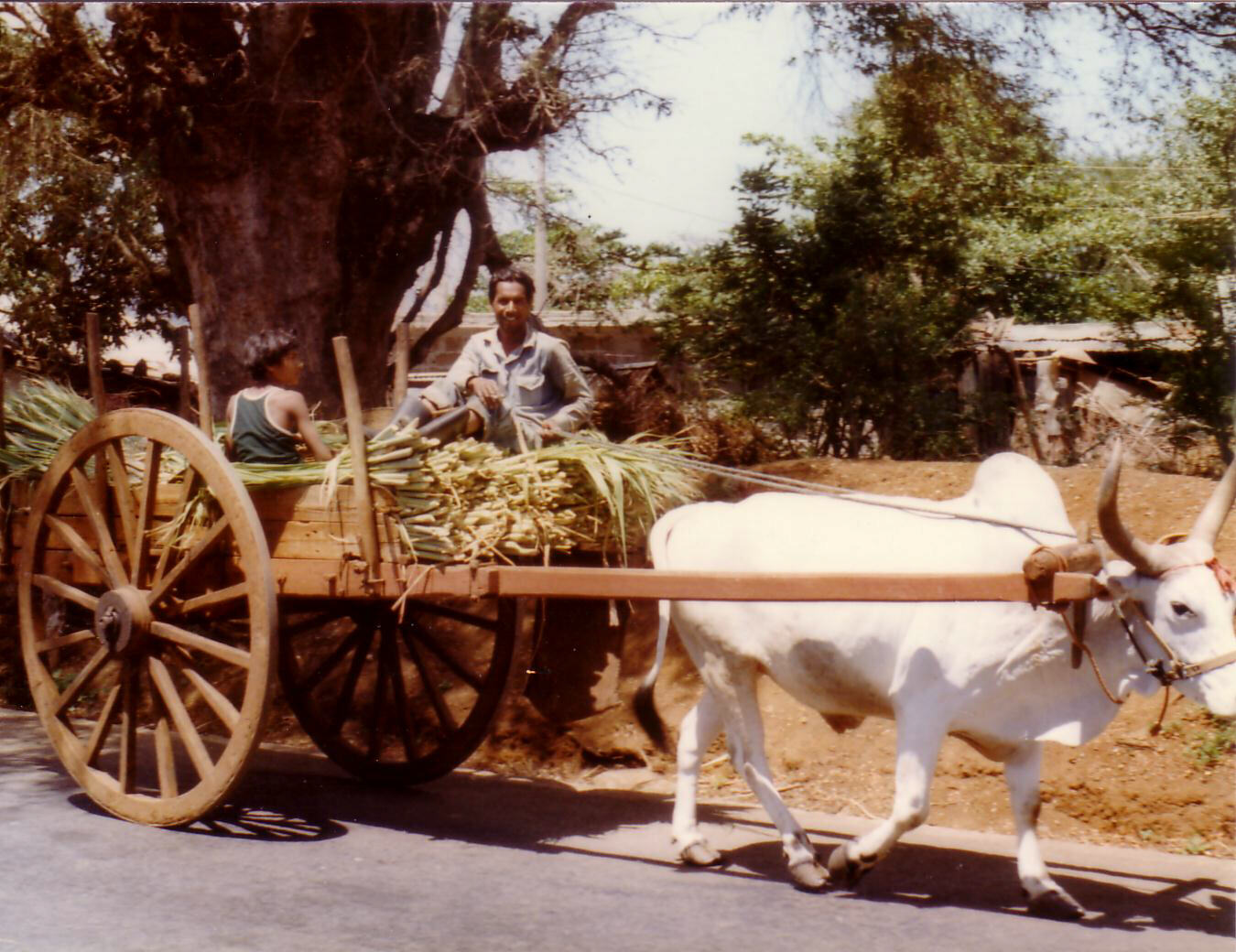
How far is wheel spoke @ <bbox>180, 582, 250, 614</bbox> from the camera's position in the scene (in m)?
5.03

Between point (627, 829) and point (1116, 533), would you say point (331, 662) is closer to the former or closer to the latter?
point (627, 829)

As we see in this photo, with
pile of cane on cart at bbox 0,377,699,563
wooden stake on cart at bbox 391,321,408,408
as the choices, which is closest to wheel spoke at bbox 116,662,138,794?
pile of cane on cart at bbox 0,377,699,563

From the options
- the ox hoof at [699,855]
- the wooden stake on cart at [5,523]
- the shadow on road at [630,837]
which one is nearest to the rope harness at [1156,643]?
the shadow on road at [630,837]

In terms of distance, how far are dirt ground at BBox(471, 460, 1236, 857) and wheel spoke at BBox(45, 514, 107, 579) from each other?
81.1 inches

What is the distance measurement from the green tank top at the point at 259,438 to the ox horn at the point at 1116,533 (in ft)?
10.1

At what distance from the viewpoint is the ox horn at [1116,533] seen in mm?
3955

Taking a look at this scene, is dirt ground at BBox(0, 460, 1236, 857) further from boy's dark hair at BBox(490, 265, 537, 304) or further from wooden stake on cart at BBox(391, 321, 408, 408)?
boy's dark hair at BBox(490, 265, 537, 304)

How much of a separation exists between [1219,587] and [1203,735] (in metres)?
2.20

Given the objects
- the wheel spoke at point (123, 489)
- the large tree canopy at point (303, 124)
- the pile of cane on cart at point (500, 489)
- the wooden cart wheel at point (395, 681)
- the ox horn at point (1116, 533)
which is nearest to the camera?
the ox horn at point (1116, 533)

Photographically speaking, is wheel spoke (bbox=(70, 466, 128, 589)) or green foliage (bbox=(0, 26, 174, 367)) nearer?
wheel spoke (bbox=(70, 466, 128, 589))

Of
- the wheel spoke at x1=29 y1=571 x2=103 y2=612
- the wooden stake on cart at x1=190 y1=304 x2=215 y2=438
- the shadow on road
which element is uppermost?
the wooden stake on cart at x1=190 y1=304 x2=215 y2=438

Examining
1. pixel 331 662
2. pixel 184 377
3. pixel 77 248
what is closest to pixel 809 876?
pixel 331 662

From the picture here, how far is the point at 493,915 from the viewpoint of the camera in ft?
14.8

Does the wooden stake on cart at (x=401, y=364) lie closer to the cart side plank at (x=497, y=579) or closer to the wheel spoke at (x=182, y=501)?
the cart side plank at (x=497, y=579)
